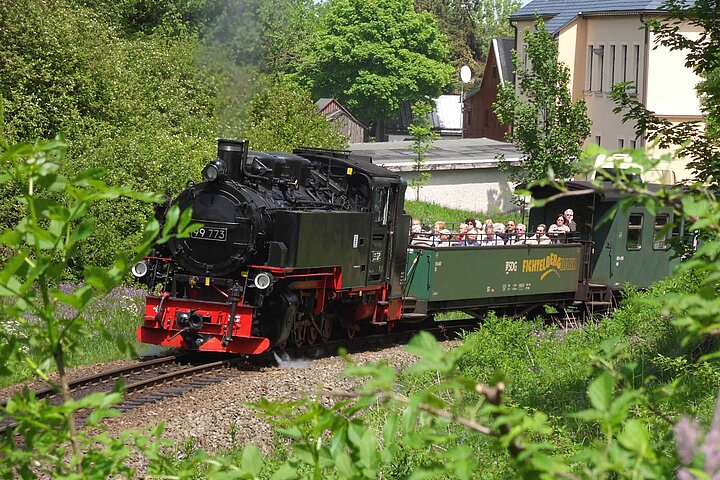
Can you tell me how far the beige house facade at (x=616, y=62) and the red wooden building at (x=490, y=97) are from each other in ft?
55.9

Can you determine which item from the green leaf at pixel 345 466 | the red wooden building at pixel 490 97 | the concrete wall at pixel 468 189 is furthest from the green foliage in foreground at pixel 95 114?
the red wooden building at pixel 490 97

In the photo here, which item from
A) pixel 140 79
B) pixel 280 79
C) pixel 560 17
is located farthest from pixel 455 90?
pixel 140 79

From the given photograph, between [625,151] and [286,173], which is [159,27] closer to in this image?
[286,173]

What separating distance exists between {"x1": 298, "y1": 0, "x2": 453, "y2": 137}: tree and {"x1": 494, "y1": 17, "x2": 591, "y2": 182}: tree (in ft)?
159

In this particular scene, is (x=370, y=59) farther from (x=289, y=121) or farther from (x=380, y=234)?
(x=380, y=234)

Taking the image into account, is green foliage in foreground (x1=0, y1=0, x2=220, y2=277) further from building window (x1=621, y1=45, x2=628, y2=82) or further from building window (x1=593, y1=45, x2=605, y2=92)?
building window (x1=593, y1=45, x2=605, y2=92)

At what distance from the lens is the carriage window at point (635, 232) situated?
2017 cm

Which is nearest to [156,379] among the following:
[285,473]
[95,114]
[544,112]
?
[285,473]

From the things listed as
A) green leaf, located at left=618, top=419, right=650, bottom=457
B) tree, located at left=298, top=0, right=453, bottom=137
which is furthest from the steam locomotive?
tree, located at left=298, top=0, right=453, bottom=137

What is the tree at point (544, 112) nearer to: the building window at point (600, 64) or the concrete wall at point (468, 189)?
the concrete wall at point (468, 189)

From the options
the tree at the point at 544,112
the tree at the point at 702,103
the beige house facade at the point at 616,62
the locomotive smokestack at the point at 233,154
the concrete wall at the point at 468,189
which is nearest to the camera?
the tree at the point at 702,103

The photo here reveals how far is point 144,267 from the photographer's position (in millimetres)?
15242

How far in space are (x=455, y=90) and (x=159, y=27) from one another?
2555 inches

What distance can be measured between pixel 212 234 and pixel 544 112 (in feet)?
69.0
